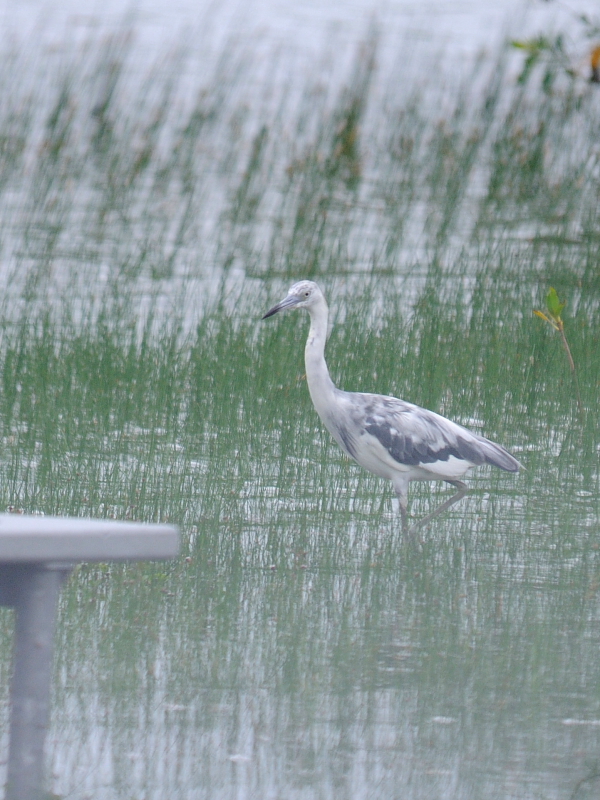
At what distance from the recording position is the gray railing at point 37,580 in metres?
2.18

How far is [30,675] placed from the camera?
2.34m

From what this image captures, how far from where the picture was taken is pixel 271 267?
1074 cm

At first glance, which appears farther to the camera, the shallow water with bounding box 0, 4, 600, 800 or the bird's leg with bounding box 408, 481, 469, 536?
the bird's leg with bounding box 408, 481, 469, 536

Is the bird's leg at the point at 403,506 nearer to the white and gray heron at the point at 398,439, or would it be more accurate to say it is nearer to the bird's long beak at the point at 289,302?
the white and gray heron at the point at 398,439

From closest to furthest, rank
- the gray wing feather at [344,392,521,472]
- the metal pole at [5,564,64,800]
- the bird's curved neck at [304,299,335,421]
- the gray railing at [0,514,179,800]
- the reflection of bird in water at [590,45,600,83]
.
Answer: the gray railing at [0,514,179,800] < the metal pole at [5,564,64,800] < the reflection of bird in water at [590,45,600,83] < the gray wing feather at [344,392,521,472] < the bird's curved neck at [304,299,335,421]

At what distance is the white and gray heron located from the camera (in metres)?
6.18

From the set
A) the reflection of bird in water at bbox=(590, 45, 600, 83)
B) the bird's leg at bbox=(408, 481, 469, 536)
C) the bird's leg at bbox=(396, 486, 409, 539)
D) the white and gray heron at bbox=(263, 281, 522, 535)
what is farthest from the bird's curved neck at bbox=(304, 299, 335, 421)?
the reflection of bird in water at bbox=(590, 45, 600, 83)

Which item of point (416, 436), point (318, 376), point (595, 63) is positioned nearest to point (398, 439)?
point (416, 436)

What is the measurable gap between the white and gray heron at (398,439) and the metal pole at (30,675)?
3.75 meters

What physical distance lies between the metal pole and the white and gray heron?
12.3ft

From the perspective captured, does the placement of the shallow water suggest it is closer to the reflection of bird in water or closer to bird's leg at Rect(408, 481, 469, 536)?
bird's leg at Rect(408, 481, 469, 536)

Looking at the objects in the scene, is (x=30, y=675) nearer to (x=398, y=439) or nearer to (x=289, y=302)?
(x=398, y=439)

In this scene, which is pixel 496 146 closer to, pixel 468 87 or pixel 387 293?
pixel 468 87

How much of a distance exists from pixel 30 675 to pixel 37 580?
0.17m
